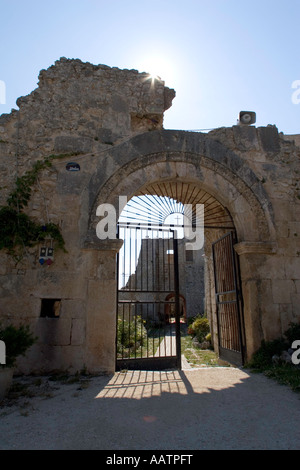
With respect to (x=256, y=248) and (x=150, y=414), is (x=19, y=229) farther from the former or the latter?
(x=256, y=248)

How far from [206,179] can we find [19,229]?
3.51 metres

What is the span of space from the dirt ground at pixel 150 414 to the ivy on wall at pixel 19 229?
2.01 meters

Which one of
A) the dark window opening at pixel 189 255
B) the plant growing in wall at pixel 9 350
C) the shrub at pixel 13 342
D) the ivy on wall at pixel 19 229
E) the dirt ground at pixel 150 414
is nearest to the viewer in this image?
the dirt ground at pixel 150 414

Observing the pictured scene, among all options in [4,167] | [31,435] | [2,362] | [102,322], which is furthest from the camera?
[4,167]

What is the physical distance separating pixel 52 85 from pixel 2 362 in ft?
16.4

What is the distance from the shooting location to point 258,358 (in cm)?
498

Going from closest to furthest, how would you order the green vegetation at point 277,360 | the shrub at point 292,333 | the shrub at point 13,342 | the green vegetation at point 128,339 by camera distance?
the shrub at point 13,342 → the green vegetation at point 277,360 → the shrub at point 292,333 → the green vegetation at point 128,339

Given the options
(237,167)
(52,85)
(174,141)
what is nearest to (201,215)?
(237,167)

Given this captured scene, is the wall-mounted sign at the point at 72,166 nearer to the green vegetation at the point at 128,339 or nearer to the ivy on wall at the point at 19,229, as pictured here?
the ivy on wall at the point at 19,229

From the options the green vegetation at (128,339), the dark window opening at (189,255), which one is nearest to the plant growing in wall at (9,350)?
the green vegetation at (128,339)

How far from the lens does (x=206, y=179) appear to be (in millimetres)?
5797

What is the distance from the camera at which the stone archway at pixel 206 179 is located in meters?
5.35
